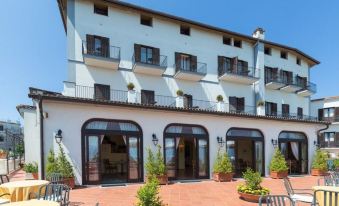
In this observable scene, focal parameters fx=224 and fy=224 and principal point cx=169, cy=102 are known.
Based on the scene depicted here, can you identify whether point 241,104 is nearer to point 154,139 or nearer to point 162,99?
point 162,99

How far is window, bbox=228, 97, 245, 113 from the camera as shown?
→ 1920 centimetres

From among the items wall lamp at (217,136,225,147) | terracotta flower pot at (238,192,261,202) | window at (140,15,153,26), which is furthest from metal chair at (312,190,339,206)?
window at (140,15,153,26)

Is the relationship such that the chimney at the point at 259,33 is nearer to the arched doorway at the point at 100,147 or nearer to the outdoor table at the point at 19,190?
the arched doorway at the point at 100,147

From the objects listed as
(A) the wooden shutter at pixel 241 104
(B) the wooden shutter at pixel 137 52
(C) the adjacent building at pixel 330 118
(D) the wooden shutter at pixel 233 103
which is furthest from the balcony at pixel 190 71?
(C) the adjacent building at pixel 330 118

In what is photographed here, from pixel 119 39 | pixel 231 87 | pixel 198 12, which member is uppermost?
pixel 198 12

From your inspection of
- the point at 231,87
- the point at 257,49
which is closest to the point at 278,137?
the point at 231,87

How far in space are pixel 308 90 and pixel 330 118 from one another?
909 centimetres

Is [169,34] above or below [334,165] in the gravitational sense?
above

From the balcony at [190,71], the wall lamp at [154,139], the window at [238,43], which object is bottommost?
the wall lamp at [154,139]

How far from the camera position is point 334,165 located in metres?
17.5

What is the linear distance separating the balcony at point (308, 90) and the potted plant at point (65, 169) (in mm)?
22234

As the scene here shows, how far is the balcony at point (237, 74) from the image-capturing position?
1853 centimetres

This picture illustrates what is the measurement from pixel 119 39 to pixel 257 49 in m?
12.3

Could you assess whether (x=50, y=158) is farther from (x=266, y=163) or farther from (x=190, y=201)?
(x=266, y=163)
